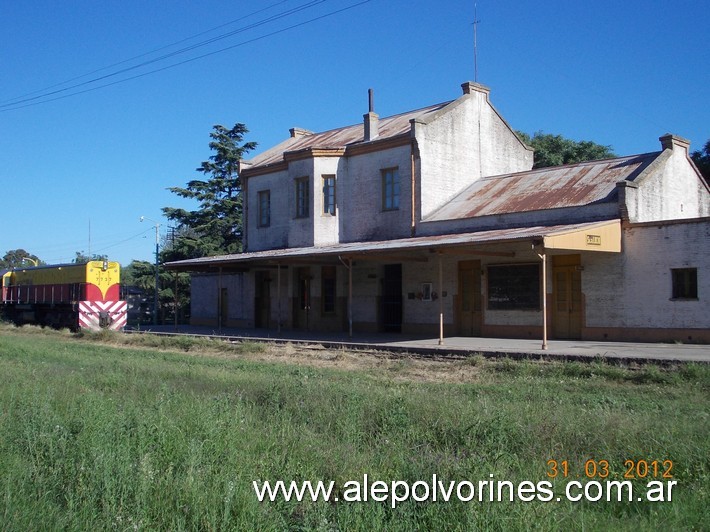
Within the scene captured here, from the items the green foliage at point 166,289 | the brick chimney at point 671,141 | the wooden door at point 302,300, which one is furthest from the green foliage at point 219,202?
the brick chimney at point 671,141

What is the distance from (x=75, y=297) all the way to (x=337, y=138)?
13695 millimetres

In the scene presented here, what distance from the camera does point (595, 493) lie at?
226 inches

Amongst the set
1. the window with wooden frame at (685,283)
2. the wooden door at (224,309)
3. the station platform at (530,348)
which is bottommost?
the station platform at (530,348)

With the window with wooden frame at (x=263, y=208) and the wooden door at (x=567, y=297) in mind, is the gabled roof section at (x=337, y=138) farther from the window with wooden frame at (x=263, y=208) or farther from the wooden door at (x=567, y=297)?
the wooden door at (x=567, y=297)

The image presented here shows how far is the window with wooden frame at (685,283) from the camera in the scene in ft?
60.0

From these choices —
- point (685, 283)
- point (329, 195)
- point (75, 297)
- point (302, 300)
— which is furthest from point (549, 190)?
point (75, 297)

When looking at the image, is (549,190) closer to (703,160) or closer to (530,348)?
(530,348)

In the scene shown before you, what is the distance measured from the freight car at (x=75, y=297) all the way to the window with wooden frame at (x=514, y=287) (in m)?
17.2

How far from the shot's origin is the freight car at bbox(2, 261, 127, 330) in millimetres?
29922

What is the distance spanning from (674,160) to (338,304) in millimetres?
13367

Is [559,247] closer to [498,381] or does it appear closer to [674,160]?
[498,381]

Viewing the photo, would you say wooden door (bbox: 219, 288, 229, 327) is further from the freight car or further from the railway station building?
the freight car

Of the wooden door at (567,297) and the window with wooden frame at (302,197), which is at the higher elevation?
the window with wooden frame at (302,197)

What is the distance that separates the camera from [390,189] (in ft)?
87.0
